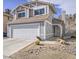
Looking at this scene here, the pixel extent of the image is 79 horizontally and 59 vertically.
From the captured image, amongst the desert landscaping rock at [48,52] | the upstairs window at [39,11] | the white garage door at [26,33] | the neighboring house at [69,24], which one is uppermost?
the upstairs window at [39,11]

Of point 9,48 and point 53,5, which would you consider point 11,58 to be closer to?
point 9,48

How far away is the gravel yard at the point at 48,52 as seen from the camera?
1916mm

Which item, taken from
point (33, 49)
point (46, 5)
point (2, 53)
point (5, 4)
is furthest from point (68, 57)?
point (5, 4)

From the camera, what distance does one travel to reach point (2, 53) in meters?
2.12

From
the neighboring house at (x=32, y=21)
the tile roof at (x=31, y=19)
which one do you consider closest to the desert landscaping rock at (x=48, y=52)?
the neighboring house at (x=32, y=21)

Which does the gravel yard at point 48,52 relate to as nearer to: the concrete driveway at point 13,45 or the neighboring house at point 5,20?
the concrete driveway at point 13,45

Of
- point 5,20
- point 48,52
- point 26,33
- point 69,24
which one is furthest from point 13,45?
point 69,24

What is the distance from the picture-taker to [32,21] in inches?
79.7

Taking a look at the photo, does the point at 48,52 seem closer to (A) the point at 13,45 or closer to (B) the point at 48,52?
(B) the point at 48,52

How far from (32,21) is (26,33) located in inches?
7.9

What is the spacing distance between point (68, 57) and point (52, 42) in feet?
0.92

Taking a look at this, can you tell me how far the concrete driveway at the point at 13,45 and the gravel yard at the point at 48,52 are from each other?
6cm

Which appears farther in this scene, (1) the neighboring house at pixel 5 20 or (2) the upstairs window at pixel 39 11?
Result: (1) the neighboring house at pixel 5 20

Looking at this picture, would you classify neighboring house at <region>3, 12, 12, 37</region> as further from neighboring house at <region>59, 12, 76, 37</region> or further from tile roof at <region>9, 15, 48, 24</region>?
neighboring house at <region>59, 12, 76, 37</region>
